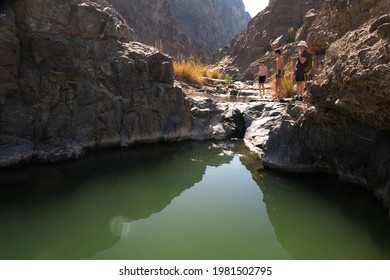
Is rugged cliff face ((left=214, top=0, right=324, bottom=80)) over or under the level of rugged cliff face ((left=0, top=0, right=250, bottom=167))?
over

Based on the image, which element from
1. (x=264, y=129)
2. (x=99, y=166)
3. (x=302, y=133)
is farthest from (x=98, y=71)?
(x=302, y=133)

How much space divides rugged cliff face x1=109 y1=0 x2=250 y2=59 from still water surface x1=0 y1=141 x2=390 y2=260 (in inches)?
969

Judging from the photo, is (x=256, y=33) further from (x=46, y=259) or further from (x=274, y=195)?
(x=46, y=259)

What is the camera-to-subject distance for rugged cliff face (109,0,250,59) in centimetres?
3909

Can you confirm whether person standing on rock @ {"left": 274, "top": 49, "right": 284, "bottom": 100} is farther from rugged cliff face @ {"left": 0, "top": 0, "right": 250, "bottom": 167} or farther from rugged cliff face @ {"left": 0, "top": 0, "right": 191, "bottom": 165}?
rugged cliff face @ {"left": 0, "top": 0, "right": 191, "bottom": 165}

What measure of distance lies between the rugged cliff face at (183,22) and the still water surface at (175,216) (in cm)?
2461

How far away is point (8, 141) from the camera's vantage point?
5.63 metres

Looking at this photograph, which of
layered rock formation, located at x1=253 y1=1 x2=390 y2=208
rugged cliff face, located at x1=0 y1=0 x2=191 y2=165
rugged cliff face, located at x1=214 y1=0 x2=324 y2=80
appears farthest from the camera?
rugged cliff face, located at x1=214 y1=0 x2=324 y2=80

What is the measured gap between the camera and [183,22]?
51.3 metres

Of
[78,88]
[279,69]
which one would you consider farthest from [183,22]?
[78,88]

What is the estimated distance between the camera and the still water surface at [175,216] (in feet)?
10.6

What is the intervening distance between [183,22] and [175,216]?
51298 millimetres

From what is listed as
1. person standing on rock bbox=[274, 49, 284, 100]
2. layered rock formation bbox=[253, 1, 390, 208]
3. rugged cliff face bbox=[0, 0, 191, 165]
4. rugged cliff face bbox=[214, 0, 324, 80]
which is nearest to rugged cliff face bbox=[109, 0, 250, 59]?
rugged cliff face bbox=[214, 0, 324, 80]

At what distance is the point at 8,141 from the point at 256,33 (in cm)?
2693
